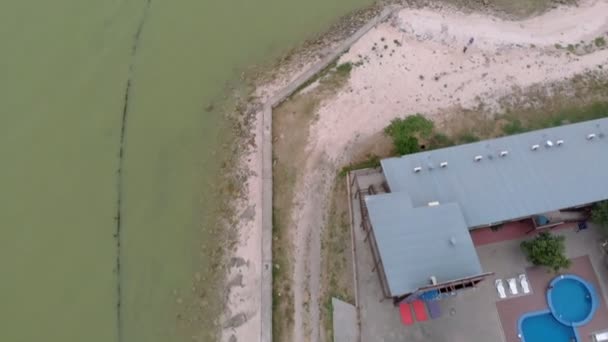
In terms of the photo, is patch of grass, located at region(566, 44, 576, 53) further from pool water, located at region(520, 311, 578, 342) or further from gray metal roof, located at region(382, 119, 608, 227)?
pool water, located at region(520, 311, 578, 342)

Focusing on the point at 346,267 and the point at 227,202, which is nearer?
the point at 346,267

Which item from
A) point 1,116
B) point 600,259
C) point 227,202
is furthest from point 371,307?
point 1,116

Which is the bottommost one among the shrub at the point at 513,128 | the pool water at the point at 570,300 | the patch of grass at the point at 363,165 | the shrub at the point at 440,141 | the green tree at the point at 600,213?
the pool water at the point at 570,300

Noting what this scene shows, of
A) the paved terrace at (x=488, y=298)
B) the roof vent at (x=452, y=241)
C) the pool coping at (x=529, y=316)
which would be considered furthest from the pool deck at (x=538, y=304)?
the roof vent at (x=452, y=241)

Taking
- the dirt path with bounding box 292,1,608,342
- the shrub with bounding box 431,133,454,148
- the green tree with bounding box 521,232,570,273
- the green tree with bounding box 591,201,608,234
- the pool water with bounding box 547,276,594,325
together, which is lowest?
the pool water with bounding box 547,276,594,325

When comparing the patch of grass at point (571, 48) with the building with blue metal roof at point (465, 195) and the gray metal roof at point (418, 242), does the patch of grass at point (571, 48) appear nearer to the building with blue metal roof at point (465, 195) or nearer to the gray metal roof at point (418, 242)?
the building with blue metal roof at point (465, 195)

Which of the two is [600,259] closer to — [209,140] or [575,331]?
[575,331]

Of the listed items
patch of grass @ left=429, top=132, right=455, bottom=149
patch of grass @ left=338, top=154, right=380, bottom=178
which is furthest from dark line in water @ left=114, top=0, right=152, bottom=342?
patch of grass @ left=429, top=132, right=455, bottom=149
